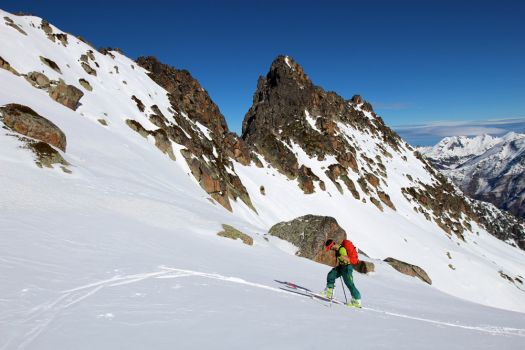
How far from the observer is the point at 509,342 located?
1008 centimetres

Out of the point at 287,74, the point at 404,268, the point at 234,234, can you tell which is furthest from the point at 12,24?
the point at 287,74

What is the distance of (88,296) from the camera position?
344 inches

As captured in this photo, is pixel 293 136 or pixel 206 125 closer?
pixel 206 125

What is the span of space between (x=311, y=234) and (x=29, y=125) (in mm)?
22991

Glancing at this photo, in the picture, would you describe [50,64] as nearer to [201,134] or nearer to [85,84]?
[85,84]

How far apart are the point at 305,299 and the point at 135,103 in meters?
53.5

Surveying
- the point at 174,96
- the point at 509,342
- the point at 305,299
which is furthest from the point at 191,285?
the point at 174,96

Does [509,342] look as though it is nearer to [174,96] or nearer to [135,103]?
[135,103]

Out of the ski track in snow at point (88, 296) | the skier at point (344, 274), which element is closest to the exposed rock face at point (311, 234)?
the skier at point (344, 274)

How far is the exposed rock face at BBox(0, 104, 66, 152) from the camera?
83.5 ft

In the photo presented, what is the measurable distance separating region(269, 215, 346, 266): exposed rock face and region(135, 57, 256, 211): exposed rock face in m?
15.1

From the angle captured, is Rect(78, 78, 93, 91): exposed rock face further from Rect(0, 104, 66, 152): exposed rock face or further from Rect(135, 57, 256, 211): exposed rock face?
Rect(0, 104, 66, 152): exposed rock face

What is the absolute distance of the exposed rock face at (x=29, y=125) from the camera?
25438mm

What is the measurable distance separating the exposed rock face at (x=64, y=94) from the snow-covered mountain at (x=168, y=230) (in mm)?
139
